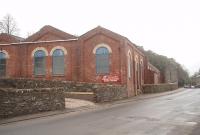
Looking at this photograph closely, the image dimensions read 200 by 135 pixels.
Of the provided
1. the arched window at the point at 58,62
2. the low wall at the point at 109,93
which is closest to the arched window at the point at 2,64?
the arched window at the point at 58,62

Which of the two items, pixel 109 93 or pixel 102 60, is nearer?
pixel 109 93

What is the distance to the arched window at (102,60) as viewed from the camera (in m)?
41.0

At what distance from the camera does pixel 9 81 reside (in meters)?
39.5

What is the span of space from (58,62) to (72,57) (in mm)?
2086

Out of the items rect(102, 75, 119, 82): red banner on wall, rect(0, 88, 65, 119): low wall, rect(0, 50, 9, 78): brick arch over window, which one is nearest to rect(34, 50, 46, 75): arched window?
rect(0, 50, 9, 78): brick arch over window

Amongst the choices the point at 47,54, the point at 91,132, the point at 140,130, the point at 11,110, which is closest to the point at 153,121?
the point at 140,130

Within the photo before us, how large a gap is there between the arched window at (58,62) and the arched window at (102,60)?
4510 mm

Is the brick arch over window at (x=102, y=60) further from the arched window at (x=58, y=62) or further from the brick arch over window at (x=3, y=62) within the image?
the brick arch over window at (x=3, y=62)

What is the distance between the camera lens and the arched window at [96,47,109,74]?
41.0 metres

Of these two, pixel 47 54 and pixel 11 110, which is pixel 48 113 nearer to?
pixel 11 110

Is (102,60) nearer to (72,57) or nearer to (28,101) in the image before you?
(72,57)

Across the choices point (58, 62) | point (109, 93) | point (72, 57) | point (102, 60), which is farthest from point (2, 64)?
point (109, 93)

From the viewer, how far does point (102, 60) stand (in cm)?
4134

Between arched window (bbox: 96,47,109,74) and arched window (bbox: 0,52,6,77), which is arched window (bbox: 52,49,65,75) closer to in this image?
arched window (bbox: 96,47,109,74)
